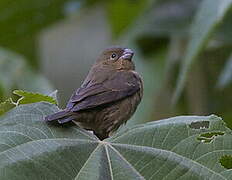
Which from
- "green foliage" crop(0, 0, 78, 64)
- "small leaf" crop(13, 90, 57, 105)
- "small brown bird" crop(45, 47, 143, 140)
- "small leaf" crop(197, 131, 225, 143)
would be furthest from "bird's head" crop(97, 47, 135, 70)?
"small leaf" crop(197, 131, 225, 143)

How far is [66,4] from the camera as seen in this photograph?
6.51 metres

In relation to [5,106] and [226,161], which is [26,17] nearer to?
[5,106]

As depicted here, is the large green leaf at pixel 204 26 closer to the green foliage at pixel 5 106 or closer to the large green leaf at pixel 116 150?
the large green leaf at pixel 116 150

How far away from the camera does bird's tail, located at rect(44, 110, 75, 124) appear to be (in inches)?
115

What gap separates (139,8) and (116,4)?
212 millimetres

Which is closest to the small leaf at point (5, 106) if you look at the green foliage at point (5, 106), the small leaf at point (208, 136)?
the green foliage at point (5, 106)

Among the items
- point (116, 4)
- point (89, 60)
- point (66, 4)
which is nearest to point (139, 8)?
point (116, 4)

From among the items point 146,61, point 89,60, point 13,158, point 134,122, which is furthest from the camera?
point 89,60

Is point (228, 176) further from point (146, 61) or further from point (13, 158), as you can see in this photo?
point (146, 61)

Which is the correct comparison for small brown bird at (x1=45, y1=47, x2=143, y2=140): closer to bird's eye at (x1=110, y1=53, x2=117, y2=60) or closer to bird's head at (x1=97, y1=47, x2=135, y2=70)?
bird's head at (x1=97, y1=47, x2=135, y2=70)

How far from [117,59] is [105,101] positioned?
1.16m

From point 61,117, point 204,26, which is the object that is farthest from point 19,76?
point 61,117

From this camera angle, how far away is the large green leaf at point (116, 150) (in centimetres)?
274

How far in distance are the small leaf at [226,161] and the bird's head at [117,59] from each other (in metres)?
1.92
